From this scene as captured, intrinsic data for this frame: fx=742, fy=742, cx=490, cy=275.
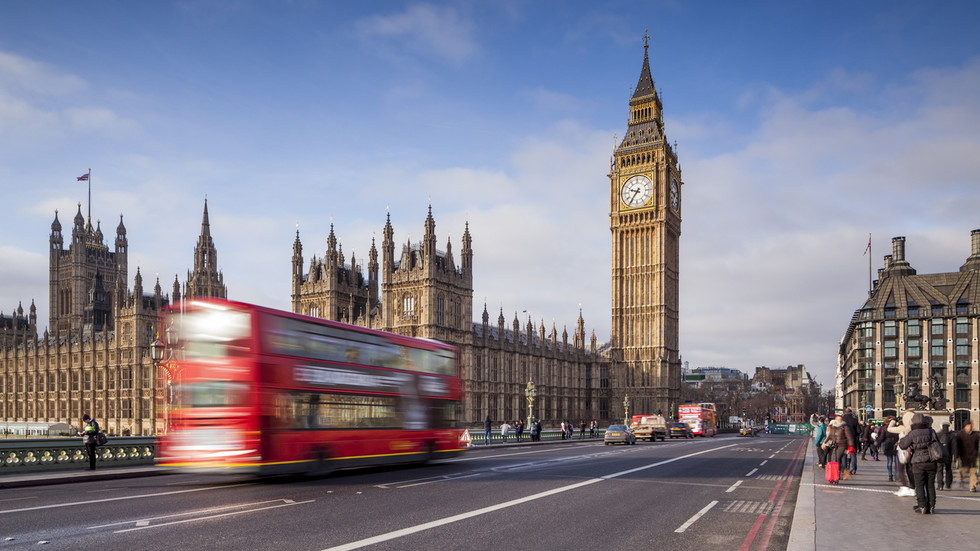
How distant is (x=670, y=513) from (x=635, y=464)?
12.7m

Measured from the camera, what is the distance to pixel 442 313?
66.4m

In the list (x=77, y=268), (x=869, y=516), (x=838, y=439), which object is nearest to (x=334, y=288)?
(x=838, y=439)

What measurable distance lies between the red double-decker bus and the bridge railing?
254 inches

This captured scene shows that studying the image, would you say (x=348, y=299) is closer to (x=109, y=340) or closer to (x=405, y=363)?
(x=109, y=340)

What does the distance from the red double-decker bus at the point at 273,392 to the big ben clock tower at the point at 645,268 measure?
74.1 metres

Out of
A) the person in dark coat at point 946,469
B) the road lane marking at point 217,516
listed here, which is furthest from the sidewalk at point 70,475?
the person in dark coat at point 946,469

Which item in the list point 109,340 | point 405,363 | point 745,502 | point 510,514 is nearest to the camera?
point 510,514

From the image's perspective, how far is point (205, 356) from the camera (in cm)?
1773

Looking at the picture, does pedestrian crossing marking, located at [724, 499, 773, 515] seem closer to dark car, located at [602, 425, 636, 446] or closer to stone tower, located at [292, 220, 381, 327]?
dark car, located at [602, 425, 636, 446]

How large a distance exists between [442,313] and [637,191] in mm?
41496

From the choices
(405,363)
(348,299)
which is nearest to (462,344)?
(348,299)

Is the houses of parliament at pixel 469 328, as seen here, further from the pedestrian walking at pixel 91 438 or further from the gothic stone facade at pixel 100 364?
the pedestrian walking at pixel 91 438

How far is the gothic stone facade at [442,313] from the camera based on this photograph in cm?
6638

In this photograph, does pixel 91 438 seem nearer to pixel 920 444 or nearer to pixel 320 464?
pixel 320 464
